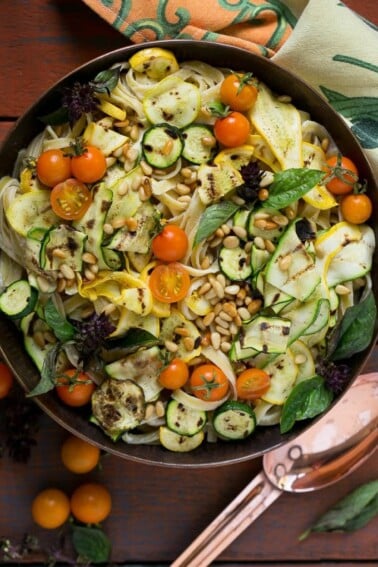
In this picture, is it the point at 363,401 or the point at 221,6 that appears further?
the point at 363,401

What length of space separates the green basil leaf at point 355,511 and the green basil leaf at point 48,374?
3.89 feet

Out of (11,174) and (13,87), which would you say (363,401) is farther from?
(13,87)

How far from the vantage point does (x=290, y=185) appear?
2199 mm

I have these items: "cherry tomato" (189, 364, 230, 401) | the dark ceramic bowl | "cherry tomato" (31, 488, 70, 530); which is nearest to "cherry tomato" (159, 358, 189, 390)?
"cherry tomato" (189, 364, 230, 401)

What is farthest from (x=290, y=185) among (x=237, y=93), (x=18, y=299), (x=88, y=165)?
(x=18, y=299)

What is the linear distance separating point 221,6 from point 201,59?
0.22m

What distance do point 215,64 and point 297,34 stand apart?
271 mm

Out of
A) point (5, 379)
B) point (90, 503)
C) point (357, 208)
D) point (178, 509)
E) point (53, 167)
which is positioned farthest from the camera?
point (178, 509)

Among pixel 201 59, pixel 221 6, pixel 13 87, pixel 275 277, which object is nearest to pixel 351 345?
pixel 275 277

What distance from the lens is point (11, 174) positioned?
7.72 ft

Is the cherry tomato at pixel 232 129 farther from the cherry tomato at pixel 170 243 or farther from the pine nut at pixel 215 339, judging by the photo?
the pine nut at pixel 215 339

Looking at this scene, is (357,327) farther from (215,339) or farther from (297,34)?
(297,34)

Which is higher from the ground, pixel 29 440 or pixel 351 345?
pixel 351 345

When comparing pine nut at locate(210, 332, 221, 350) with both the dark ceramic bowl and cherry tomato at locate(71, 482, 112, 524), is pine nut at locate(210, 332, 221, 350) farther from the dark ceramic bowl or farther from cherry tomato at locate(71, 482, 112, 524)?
cherry tomato at locate(71, 482, 112, 524)
